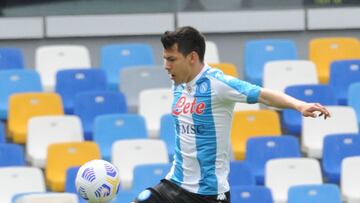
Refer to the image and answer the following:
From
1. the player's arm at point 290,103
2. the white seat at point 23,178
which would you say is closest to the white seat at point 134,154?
the white seat at point 23,178

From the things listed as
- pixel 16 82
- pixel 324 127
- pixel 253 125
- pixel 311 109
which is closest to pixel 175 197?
pixel 311 109

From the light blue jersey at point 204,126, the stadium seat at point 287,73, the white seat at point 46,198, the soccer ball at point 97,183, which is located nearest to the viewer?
the soccer ball at point 97,183

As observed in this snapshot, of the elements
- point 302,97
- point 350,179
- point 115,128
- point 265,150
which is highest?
point 302,97

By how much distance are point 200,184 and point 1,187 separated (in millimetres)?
3810

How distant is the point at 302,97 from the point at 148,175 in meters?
2.46

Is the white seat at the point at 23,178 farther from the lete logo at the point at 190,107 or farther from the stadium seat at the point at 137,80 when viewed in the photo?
the lete logo at the point at 190,107

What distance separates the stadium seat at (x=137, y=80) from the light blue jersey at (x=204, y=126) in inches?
213

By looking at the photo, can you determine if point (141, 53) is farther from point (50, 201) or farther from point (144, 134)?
point (50, 201)

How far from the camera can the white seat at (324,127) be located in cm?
1270

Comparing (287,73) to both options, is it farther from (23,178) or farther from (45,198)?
(45,198)

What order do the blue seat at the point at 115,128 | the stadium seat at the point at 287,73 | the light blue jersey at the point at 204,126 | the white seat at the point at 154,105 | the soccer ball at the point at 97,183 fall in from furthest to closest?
the stadium seat at the point at 287,73 < the white seat at the point at 154,105 < the blue seat at the point at 115,128 < the light blue jersey at the point at 204,126 < the soccer ball at the point at 97,183

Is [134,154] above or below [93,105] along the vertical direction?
below

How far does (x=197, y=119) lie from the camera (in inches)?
312

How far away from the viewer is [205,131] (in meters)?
7.92
